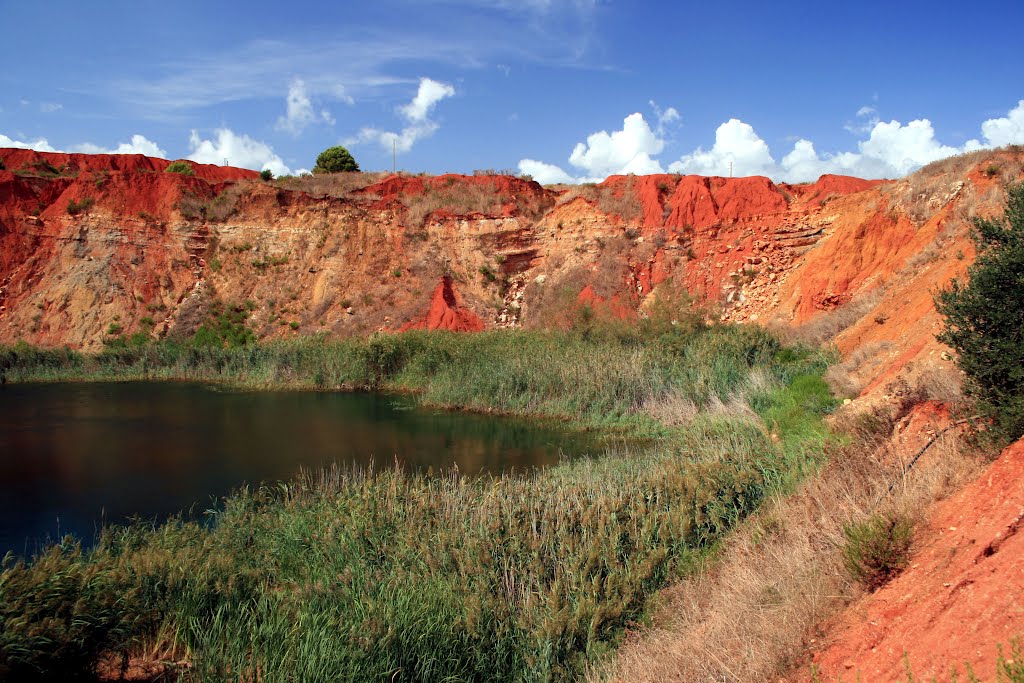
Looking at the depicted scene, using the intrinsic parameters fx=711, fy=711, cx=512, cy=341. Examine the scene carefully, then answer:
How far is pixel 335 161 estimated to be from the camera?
47812mm

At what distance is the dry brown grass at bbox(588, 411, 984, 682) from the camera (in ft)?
15.9

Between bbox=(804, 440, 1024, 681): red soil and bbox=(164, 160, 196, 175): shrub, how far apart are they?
145ft

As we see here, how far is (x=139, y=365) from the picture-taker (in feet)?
93.0

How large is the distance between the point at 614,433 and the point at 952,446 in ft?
29.0

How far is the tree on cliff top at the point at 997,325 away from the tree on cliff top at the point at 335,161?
44392 mm

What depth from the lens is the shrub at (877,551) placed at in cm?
527

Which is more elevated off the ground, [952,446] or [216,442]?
[952,446]

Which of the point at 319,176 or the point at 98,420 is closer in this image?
the point at 98,420

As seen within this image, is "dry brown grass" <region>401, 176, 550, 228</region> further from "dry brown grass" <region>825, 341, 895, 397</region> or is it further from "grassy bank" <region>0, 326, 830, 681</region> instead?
"grassy bank" <region>0, 326, 830, 681</region>

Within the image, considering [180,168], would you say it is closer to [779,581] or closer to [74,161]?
[74,161]

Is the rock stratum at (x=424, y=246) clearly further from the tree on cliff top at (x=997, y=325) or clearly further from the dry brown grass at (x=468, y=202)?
the tree on cliff top at (x=997, y=325)

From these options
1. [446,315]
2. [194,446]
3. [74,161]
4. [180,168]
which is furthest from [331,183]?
[194,446]

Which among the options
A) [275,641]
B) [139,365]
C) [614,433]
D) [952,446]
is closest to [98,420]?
A: [139,365]

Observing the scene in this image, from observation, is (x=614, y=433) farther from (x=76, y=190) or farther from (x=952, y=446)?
(x=76, y=190)
